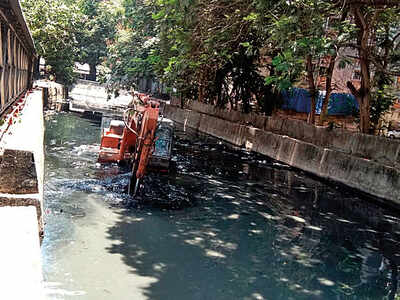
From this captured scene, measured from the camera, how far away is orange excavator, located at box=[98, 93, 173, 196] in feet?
33.7

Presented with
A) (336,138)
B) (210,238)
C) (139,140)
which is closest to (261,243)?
(210,238)

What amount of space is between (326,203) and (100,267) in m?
7.92

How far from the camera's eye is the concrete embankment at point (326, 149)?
43.9ft

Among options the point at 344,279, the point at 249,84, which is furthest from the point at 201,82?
the point at 344,279

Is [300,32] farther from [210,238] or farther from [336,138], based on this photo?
[210,238]

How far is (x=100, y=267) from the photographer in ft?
22.3

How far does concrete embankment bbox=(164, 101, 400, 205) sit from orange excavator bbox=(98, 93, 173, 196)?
20.5 ft

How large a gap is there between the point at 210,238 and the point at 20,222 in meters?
4.93

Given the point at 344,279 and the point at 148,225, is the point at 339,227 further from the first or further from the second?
the point at 148,225

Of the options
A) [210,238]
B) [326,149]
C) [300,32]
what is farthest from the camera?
[326,149]

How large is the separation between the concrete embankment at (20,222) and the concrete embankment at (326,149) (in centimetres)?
1072

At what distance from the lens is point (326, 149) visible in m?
16.0

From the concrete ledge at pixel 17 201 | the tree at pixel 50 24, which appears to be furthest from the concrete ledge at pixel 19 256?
the tree at pixel 50 24

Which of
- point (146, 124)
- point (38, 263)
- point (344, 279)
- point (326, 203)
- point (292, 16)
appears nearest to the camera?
point (38, 263)
